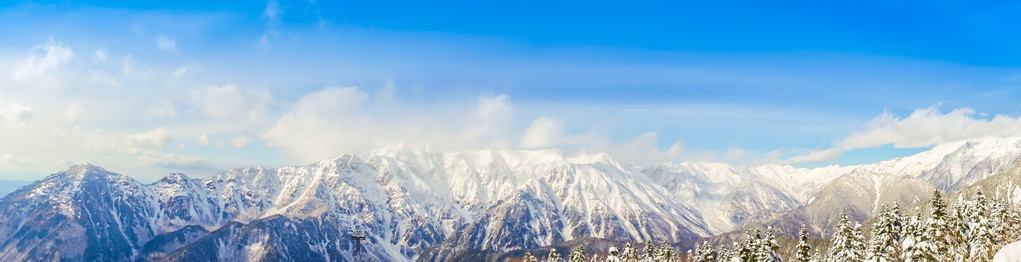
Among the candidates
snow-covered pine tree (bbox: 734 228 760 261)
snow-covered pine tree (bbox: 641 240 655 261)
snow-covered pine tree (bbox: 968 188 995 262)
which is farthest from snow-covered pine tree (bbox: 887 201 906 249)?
snow-covered pine tree (bbox: 641 240 655 261)

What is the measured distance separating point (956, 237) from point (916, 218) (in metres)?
3.53

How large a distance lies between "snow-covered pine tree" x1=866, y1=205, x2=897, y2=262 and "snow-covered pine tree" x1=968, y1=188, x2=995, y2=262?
6315 mm

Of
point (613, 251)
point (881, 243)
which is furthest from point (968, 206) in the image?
point (613, 251)

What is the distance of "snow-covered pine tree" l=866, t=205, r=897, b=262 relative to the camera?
54.4 m

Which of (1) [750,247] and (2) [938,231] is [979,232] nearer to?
(2) [938,231]

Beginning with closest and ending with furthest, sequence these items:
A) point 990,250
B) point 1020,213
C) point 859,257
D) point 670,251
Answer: point 990,250 → point 859,257 → point 1020,213 → point 670,251

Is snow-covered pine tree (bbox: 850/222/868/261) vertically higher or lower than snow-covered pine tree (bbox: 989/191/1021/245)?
lower

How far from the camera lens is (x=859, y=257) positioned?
2441 inches

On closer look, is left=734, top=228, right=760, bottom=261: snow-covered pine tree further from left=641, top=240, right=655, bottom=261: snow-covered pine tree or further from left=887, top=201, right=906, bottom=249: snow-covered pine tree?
left=641, top=240, right=655, bottom=261: snow-covered pine tree

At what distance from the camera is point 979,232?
54125mm

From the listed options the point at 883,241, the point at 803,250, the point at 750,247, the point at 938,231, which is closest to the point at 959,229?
the point at 938,231

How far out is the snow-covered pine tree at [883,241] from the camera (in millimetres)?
54366

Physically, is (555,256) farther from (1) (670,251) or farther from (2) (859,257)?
(2) (859,257)

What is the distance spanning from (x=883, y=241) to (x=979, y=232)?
7.67 meters
